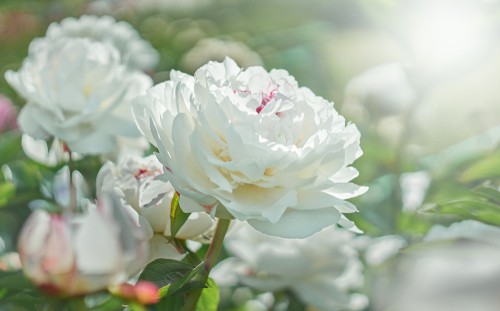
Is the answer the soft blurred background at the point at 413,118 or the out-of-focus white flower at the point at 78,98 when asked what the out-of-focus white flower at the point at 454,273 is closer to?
the soft blurred background at the point at 413,118

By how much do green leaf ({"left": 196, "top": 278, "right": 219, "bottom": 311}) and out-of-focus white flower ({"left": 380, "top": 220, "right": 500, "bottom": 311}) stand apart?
18 centimetres

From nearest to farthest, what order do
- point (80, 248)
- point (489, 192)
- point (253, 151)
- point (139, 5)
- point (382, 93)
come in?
point (80, 248), point (253, 151), point (489, 192), point (382, 93), point (139, 5)

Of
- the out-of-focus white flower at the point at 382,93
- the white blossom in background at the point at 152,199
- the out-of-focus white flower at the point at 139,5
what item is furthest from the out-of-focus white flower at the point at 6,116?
the out-of-focus white flower at the point at 139,5

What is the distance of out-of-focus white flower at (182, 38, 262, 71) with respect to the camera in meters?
1.25

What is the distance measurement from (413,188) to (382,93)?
145 millimetres

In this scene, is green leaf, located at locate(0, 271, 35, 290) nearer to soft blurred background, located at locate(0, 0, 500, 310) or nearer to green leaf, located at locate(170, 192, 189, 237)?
green leaf, located at locate(170, 192, 189, 237)

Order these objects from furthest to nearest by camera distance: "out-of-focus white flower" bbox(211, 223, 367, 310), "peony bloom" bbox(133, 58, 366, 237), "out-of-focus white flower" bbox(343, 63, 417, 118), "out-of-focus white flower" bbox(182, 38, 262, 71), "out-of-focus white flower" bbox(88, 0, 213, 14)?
"out-of-focus white flower" bbox(88, 0, 213, 14)
"out-of-focus white flower" bbox(182, 38, 262, 71)
"out-of-focus white flower" bbox(343, 63, 417, 118)
"out-of-focus white flower" bbox(211, 223, 367, 310)
"peony bloom" bbox(133, 58, 366, 237)

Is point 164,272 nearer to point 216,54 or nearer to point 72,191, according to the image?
point 72,191

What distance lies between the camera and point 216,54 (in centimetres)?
128

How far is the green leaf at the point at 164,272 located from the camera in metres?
0.49

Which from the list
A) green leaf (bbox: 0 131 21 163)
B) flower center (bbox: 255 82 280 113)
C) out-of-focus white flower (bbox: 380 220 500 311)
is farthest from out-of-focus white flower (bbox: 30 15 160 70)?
flower center (bbox: 255 82 280 113)

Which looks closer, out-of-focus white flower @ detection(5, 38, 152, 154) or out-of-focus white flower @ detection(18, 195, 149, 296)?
out-of-focus white flower @ detection(18, 195, 149, 296)

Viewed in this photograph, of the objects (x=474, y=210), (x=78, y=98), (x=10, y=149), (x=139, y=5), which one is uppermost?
(x=474, y=210)

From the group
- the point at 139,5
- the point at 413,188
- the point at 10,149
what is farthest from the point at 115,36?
the point at 139,5
